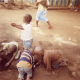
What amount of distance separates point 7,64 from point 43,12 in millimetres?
2724

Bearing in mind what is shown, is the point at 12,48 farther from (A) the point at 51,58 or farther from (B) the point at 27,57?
(A) the point at 51,58

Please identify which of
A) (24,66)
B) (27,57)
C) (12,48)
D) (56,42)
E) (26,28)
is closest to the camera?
(24,66)

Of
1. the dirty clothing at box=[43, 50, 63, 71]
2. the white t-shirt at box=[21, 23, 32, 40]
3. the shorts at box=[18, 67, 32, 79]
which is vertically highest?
the white t-shirt at box=[21, 23, 32, 40]

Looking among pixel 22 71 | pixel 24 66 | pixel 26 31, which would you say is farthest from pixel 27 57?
pixel 26 31

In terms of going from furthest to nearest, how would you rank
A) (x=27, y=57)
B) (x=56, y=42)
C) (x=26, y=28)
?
(x=56, y=42), (x=26, y=28), (x=27, y=57)

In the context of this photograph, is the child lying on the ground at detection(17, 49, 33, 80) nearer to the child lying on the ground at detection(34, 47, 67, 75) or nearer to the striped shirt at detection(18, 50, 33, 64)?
the striped shirt at detection(18, 50, 33, 64)

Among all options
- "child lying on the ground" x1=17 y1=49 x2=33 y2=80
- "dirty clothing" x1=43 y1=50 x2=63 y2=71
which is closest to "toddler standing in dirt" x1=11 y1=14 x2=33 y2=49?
"child lying on the ground" x1=17 y1=49 x2=33 y2=80

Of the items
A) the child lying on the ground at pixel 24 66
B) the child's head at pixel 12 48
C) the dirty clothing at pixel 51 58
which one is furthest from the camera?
the child's head at pixel 12 48

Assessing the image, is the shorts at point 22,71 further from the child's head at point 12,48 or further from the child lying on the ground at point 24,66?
the child's head at point 12,48

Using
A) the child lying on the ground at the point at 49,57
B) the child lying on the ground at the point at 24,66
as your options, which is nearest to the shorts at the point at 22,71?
the child lying on the ground at the point at 24,66

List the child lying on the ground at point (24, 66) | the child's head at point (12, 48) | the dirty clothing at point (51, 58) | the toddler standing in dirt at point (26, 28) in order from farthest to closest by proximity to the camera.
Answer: the child's head at point (12, 48), the toddler standing in dirt at point (26, 28), the dirty clothing at point (51, 58), the child lying on the ground at point (24, 66)

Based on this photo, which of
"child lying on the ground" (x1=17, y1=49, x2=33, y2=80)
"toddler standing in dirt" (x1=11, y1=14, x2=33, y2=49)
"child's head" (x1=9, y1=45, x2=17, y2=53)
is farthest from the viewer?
"child's head" (x1=9, y1=45, x2=17, y2=53)

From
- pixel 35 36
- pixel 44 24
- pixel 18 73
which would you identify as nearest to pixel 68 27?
pixel 44 24

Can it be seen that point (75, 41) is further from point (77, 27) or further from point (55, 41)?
point (77, 27)
